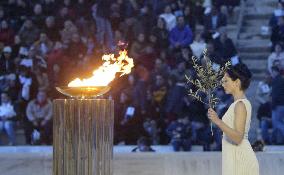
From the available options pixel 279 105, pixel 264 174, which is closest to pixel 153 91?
pixel 279 105

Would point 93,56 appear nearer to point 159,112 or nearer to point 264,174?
point 159,112

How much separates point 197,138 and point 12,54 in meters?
4.08

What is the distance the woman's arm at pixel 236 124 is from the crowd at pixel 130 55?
590 cm

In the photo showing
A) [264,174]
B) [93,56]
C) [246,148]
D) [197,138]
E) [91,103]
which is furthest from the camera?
[93,56]

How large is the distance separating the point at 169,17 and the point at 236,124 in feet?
31.4

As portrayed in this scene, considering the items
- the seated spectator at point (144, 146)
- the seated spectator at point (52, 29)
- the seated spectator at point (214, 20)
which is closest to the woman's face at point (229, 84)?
the seated spectator at point (144, 146)

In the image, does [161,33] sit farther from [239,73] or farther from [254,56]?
[239,73]

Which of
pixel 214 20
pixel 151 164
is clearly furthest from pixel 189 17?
pixel 151 164

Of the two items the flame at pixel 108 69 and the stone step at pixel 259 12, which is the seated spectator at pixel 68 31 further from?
the flame at pixel 108 69

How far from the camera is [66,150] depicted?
668 centimetres

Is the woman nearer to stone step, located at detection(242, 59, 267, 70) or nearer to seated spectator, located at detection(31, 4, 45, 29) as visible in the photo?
stone step, located at detection(242, 59, 267, 70)

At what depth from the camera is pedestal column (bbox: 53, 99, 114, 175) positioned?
6.64 metres

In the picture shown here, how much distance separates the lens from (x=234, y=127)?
5824 mm

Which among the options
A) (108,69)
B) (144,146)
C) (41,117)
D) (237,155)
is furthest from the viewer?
(41,117)
